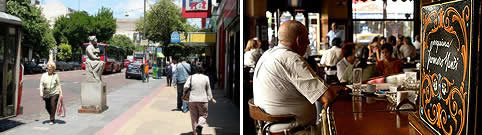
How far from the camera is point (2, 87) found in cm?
350

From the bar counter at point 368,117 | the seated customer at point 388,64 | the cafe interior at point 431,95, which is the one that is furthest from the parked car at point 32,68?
the seated customer at point 388,64

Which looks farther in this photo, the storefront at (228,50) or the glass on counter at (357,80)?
the storefront at (228,50)

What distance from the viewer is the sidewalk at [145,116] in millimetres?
3705

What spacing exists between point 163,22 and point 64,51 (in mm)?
942

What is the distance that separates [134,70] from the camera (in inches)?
147

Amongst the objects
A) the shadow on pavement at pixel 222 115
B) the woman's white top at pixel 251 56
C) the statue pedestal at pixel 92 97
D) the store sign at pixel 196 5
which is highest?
the store sign at pixel 196 5

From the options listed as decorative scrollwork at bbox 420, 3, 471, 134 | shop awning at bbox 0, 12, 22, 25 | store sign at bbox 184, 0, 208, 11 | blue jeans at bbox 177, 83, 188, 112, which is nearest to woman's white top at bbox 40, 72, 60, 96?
shop awning at bbox 0, 12, 22, 25

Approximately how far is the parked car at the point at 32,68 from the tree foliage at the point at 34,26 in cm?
12

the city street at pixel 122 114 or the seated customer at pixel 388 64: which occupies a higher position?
the seated customer at pixel 388 64

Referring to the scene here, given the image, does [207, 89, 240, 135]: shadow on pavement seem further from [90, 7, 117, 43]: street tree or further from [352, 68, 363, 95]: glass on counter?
[352, 68, 363, 95]: glass on counter

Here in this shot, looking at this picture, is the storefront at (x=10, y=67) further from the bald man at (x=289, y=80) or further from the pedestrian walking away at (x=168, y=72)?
the bald man at (x=289, y=80)

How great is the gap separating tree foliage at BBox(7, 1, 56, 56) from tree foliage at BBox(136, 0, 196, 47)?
78cm

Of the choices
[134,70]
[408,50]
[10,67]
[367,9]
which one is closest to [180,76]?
[134,70]

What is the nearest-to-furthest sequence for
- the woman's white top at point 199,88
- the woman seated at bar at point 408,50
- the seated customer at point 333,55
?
the woman's white top at point 199,88 → the seated customer at point 333,55 → the woman seated at bar at point 408,50
